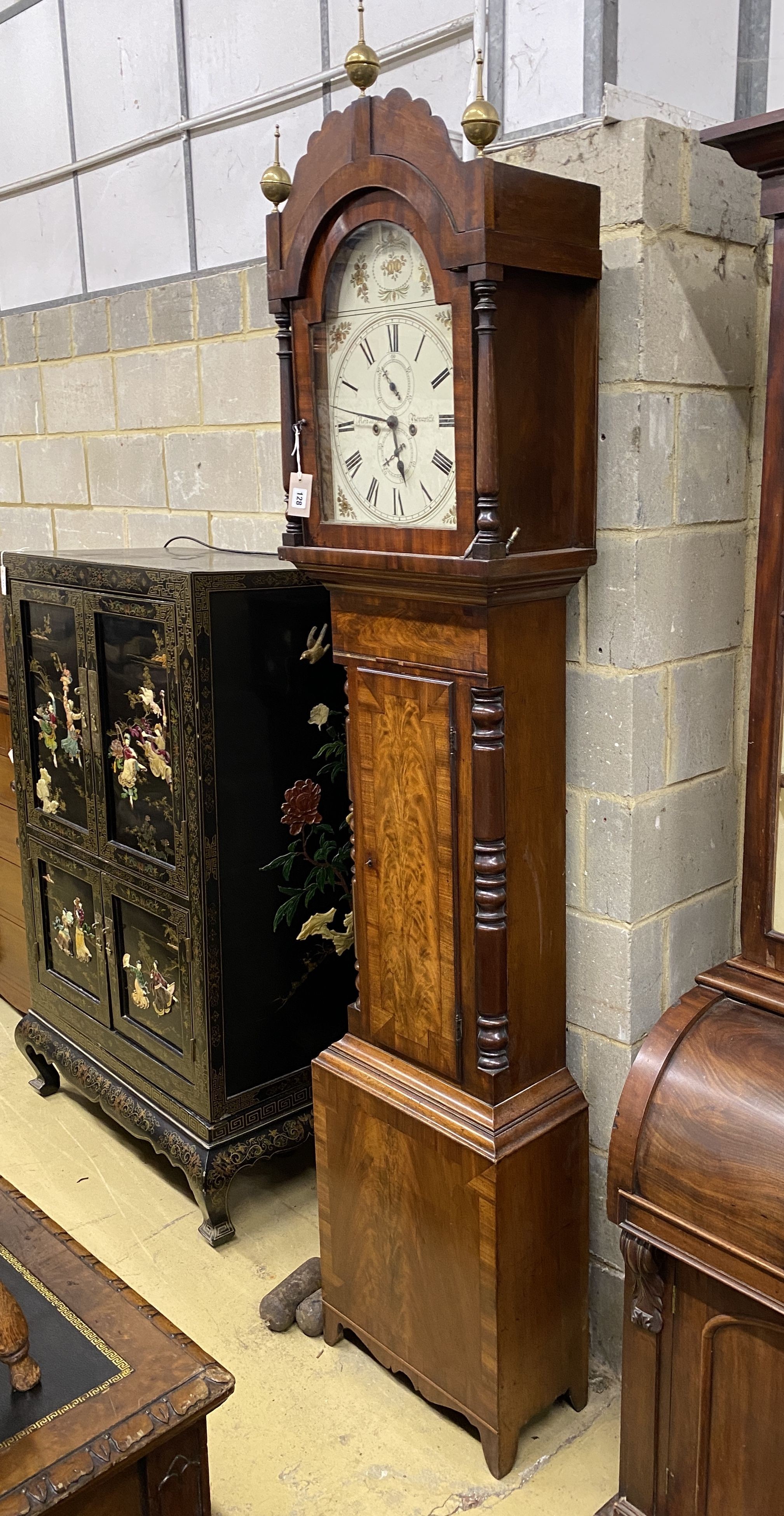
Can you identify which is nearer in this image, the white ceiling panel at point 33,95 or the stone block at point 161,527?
the stone block at point 161,527

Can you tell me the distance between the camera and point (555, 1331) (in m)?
2.00

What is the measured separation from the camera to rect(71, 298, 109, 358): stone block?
331 centimetres

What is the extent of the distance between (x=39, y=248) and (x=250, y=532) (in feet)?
4.47

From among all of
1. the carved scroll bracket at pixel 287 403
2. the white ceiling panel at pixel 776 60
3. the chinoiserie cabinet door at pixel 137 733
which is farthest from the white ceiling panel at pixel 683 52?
the chinoiserie cabinet door at pixel 137 733

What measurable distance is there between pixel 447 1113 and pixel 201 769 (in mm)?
803

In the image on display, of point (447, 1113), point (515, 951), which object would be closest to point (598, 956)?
point (515, 951)

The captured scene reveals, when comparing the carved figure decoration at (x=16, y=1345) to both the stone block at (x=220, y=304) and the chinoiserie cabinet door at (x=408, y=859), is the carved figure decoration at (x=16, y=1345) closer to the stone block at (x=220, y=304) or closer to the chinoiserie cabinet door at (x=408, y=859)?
the chinoiserie cabinet door at (x=408, y=859)

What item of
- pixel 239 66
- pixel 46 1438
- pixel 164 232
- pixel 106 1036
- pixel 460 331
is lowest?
pixel 106 1036

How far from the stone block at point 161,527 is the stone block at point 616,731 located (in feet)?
4.62

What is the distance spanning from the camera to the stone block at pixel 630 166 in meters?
1.72

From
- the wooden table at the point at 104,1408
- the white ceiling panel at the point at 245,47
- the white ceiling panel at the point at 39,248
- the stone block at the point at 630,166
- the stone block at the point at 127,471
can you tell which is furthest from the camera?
the white ceiling panel at the point at 39,248

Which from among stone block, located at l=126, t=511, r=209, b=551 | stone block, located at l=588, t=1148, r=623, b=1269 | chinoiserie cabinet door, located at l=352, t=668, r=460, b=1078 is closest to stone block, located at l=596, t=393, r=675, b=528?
chinoiserie cabinet door, located at l=352, t=668, r=460, b=1078

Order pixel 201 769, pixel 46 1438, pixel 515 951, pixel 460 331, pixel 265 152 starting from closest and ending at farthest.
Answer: pixel 46 1438 < pixel 460 331 < pixel 515 951 < pixel 201 769 < pixel 265 152

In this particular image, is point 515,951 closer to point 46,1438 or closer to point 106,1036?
point 46,1438
